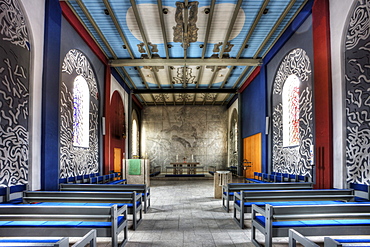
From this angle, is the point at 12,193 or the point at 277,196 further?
the point at 12,193

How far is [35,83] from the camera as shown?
5285 mm

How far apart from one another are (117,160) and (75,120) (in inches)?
190

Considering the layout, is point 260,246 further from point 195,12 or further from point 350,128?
point 195,12

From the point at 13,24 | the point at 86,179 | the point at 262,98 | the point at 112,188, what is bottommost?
the point at 86,179

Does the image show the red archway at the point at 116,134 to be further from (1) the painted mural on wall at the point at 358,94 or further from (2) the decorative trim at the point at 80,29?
(1) the painted mural on wall at the point at 358,94

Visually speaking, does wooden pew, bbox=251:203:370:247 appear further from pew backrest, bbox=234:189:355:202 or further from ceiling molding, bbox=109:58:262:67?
ceiling molding, bbox=109:58:262:67

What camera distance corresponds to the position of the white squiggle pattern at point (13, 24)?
4457 millimetres

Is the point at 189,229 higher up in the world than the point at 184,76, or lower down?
lower down

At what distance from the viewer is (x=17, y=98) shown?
4746mm

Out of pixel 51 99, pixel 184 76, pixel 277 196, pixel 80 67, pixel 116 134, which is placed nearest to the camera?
pixel 277 196

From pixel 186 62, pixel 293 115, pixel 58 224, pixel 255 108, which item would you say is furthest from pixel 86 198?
pixel 255 108

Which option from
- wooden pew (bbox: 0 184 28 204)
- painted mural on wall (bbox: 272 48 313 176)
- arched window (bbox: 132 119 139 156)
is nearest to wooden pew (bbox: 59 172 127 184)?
wooden pew (bbox: 0 184 28 204)

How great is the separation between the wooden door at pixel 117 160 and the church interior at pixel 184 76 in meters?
0.29

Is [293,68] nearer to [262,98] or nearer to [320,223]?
[262,98]
